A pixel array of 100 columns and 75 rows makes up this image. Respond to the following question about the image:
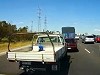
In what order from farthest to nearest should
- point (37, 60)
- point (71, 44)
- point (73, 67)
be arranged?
point (71, 44), point (73, 67), point (37, 60)

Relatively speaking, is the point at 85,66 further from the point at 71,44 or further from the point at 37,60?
the point at 71,44

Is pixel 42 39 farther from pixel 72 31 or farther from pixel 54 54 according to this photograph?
pixel 72 31

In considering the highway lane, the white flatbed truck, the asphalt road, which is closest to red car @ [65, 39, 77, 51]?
the highway lane

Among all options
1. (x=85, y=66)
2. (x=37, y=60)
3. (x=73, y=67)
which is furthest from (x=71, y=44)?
(x=37, y=60)

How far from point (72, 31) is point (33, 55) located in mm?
42117

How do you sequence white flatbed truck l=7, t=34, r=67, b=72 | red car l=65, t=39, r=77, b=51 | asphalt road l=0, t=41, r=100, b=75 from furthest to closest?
red car l=65, t=39, r=77, b=51 → asphalt road l=0, t=41, r=100, b=75 → white flatbed truck l=7, t=34, r=67, b=72

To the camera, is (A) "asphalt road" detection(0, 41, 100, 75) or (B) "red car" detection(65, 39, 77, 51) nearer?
(A) "asphalt road" detection(0, 41, 100, 75)

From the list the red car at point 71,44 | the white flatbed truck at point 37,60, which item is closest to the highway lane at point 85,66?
the white flatbed truck at point 37,60

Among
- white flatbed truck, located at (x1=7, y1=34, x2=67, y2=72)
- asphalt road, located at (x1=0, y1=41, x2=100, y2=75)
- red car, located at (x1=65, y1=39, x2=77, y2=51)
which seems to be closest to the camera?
white flatbed truck, located at (x1=7, y1=34, x2=67, y2=72)

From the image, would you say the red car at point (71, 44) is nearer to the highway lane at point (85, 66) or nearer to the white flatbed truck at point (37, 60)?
the highway lane at point (85, 66)

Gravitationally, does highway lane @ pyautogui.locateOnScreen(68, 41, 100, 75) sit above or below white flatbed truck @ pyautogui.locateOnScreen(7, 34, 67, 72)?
below

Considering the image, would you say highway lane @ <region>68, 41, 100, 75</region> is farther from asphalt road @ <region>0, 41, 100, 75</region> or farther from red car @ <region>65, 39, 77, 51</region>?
red car @ <region>65, 39, 77, 51</region>

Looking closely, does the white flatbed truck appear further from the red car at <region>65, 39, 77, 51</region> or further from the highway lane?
the red car at <region>65, 39, 77, 51</region>

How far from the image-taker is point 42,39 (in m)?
17.5
